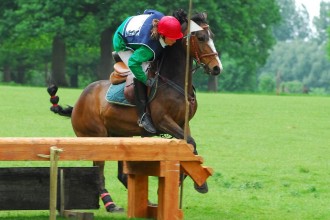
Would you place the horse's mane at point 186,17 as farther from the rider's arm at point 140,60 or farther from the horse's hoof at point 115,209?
the horse's hoof at point 115,209

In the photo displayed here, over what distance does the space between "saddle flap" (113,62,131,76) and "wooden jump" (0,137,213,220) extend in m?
2.37

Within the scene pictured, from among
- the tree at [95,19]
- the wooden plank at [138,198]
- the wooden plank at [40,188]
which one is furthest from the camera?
the tree at [95,19]

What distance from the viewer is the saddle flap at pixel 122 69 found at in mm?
11984

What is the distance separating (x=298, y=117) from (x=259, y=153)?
11107mm

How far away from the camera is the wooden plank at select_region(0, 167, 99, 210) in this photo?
10.3m

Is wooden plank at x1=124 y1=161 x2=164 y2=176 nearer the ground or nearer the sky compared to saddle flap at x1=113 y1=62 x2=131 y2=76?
nearer the ground

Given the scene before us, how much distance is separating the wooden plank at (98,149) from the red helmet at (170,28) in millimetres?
1980

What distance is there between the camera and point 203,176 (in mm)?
9516

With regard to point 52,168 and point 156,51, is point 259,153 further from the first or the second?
point 52,168

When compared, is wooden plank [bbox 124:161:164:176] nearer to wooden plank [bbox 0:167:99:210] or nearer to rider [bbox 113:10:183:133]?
wooden plank [bbox 0:167:99:210]

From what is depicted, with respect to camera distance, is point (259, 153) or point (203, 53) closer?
point (203, 53)

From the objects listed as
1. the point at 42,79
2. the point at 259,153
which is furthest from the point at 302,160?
the point at 42,79

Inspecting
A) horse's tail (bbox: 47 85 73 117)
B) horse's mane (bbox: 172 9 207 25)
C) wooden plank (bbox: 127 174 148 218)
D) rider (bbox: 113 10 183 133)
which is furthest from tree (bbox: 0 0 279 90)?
wooden plank (bbox: 127 174 148 218)

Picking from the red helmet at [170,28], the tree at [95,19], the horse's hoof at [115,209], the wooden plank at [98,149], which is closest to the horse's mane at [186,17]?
the red helmet at [170,28]
